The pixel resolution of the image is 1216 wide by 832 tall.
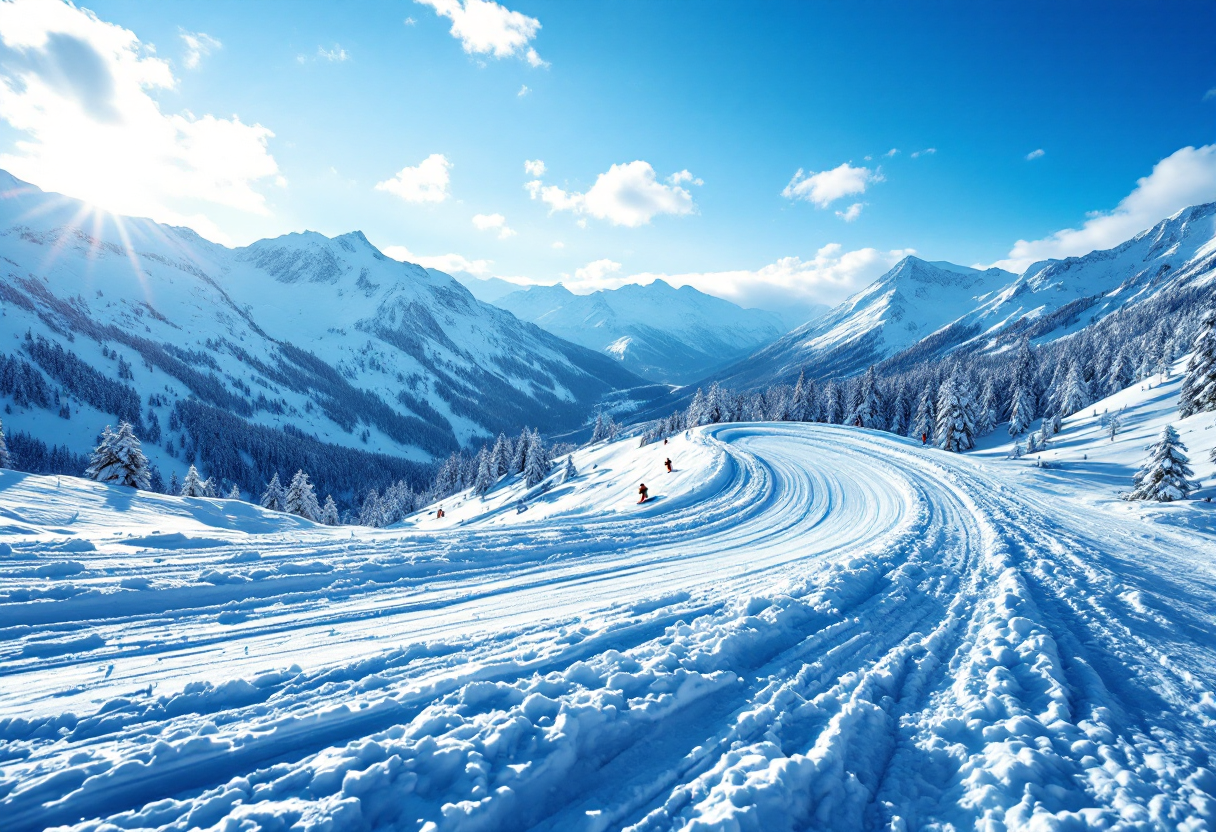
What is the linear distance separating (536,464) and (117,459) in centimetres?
3009

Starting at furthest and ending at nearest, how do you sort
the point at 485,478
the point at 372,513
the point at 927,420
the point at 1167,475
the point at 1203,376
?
the point at 372,513 < the point at 485,478 < the point at 927,420 < the point at 1203,376 < the point at 1167,475

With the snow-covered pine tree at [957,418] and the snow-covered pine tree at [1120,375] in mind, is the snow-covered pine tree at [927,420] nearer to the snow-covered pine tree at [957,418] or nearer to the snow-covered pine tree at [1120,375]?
the snow-covered pine tree at [957,418]

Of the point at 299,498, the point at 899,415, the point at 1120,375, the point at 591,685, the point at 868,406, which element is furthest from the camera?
the point at 899,415

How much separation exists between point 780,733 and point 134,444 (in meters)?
38.7

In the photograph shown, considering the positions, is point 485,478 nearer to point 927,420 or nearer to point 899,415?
point 927,420

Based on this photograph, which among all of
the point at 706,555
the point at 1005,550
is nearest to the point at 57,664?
the point at 706,555

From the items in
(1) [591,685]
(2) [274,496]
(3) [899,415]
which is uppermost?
(3) [899,415]

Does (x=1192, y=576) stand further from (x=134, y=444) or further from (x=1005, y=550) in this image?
(x=134, y=444)

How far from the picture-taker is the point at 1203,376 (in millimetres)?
23688

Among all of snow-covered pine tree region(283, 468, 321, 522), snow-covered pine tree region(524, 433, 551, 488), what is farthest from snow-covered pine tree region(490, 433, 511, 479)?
snow-covered pine tree region(283, 468, 321, 522)

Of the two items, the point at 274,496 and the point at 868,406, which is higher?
the point at 868,406

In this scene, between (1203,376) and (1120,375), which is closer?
(1203,376)

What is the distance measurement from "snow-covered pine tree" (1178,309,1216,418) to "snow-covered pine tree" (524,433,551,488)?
45236 millimetres

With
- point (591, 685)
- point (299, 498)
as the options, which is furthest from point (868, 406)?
point (299, 498)
